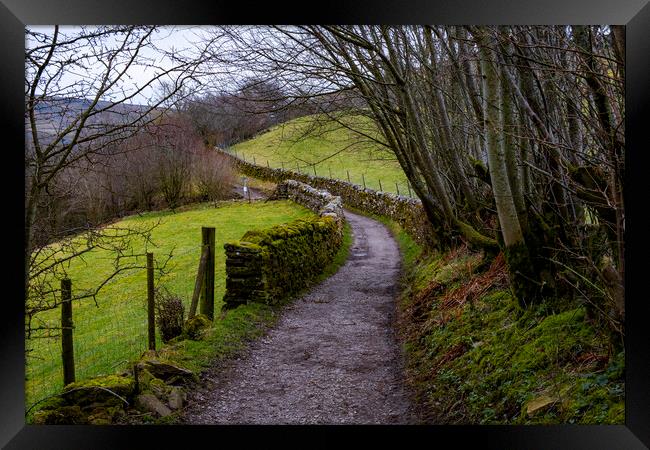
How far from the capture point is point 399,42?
25.6 ft

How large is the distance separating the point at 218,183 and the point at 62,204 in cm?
1252

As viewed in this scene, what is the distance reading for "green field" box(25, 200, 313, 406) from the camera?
4906 millimetres

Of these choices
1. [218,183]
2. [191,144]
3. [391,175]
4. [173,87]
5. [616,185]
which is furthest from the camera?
[391,175]

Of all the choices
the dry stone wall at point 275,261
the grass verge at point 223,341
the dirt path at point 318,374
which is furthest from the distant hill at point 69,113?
the dry stone wall at point 275,261

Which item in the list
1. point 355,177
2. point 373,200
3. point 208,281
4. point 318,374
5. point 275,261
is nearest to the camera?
point 318,374

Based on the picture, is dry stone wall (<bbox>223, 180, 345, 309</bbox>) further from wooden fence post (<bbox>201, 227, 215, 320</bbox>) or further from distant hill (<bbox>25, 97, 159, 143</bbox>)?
distant hill (<bbox>25, 97, 159, 143</bbox>)

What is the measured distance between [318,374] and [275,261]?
303 cm

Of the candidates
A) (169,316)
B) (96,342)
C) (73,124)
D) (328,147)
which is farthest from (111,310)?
(328,147)

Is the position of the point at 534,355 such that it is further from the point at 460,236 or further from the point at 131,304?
the point at 131,304

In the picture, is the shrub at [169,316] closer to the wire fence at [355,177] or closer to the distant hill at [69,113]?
the distant hill at [69,113]

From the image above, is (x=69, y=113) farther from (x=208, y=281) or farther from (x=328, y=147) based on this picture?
(x=328, y=147)

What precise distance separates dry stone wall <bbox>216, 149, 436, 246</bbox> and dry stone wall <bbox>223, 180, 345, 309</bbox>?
8.17 ft

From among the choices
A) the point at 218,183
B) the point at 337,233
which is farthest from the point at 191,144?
the point at 218,183

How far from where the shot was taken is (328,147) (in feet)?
42.3
